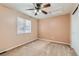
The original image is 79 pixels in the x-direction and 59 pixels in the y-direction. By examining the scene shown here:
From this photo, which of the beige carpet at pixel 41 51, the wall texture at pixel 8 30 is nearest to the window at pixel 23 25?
the wall texture at pixel 8 30

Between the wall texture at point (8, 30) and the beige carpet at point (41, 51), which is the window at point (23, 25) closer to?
Result: the wall texture at point (8, 30)

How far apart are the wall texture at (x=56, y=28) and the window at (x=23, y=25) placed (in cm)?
160

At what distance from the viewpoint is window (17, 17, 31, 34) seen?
15.0 ft

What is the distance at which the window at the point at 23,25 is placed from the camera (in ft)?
15.0

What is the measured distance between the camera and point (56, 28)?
6289 mm

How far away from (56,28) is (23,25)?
97.7 inches

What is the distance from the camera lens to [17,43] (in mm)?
4371

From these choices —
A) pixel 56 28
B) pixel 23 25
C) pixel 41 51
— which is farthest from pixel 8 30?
pixel 56 28

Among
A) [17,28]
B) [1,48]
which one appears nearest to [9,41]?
[1,48]

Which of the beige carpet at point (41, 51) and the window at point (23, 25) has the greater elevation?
the window at point (23, 25)

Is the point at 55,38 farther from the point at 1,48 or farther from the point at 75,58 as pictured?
the point at 75,58

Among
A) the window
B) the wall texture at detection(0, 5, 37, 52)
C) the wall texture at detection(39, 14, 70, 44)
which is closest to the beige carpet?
the wall texture at detection(0, 5, 37, 52)

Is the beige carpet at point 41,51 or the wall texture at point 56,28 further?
the wall texture at point 56,28

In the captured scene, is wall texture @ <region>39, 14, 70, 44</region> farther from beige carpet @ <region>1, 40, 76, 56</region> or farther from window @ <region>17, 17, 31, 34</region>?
beige carpet @ <region>1, 40, 76, 56</region>
